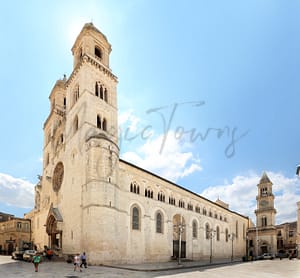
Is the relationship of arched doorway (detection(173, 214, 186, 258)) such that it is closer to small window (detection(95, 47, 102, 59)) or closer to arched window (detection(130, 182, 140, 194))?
arched window (detection(130, 182, 140, 194))

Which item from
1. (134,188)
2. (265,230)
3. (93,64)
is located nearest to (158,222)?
(134,188)

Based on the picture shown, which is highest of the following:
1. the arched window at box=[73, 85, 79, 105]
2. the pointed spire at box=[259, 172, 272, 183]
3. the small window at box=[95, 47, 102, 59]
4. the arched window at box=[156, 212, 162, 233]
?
the small window at box=[95, 47, 102, 59]

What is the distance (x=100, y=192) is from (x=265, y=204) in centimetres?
6088

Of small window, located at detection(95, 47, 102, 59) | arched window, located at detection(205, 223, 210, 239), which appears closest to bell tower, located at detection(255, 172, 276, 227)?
arched window, located at detection(205, 223, 210, 239)

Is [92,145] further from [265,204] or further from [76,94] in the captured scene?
[265,204]

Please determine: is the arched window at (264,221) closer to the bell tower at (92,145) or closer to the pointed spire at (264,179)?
the pointed spire at (264,179)

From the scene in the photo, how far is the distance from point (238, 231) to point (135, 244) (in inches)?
1801

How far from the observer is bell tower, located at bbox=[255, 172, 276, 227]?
74.9 m

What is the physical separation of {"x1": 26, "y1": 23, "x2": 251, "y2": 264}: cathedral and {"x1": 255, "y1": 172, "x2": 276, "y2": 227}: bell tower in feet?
103

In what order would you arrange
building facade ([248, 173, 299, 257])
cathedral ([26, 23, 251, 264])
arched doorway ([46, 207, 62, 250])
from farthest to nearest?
building facade ([248, 173, 299, 257]), arched doorway ([46, 207, 62, 250]), cathedral ([26, 23, 251, 264])

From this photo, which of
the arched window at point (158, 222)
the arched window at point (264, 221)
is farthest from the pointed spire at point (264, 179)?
the arched window at point (158, 222)

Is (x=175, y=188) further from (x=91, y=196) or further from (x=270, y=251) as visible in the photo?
(x=270, y=251)

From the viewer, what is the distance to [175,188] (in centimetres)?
4791

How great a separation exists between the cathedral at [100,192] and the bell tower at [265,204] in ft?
103
